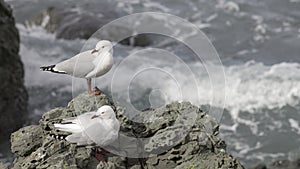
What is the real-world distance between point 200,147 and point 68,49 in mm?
15113

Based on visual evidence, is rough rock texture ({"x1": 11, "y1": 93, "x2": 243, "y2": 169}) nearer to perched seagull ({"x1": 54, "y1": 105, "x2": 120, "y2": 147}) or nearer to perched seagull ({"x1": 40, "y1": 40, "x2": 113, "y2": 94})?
perched seagull ({"x1": 54, "y1": 105, "x2": 120, "y2": 147})

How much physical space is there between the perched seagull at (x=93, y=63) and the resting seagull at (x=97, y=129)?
0.91 metres

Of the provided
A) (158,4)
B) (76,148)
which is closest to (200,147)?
(76,148)

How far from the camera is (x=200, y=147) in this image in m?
6.35

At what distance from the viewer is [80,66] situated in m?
6.93

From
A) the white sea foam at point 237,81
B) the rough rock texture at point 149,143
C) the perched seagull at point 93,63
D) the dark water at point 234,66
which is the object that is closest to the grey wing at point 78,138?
the rough rock texture at point 149,143

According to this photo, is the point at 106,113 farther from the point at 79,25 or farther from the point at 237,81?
the point at 79,25

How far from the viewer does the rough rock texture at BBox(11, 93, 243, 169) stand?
239 inches

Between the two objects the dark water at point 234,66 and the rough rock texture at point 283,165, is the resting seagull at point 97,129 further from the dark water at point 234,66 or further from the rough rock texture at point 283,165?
the rough rock texture at point 283,165

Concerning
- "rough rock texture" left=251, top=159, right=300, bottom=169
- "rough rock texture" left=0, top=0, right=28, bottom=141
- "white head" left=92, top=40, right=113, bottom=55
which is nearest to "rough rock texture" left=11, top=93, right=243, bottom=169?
"white head" left=92, top=40, right=113, bottom=55

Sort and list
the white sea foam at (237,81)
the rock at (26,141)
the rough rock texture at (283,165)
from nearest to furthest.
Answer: the rock at (26,141)
the rough rock texture at (283,165)
the white sea foam at (237,81)

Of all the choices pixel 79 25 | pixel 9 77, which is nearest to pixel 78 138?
pixel 9 77

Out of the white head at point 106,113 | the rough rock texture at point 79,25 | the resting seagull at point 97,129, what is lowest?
the resting seagull at point 97,129

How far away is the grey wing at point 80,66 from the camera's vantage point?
690 centimetres
